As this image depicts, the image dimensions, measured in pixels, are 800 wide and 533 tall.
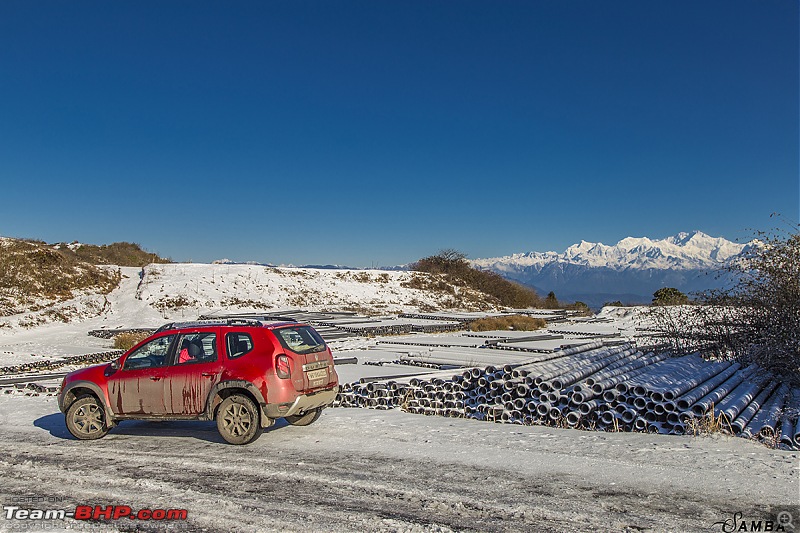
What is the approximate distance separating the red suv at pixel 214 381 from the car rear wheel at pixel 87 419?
1 centimetres

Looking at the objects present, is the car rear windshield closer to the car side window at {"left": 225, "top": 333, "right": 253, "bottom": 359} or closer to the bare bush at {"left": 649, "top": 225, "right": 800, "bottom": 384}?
the car side window at {"left": 225, "top": 333, "right": 253, "bottom": 359}

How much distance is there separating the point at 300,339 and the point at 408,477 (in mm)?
2820

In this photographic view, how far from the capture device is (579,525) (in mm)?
5145

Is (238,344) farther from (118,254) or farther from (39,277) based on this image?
(118,254)

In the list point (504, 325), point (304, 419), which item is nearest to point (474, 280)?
point (504, 325)

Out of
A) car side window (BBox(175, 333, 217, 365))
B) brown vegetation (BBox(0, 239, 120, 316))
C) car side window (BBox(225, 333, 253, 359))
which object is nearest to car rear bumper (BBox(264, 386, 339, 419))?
car side window (BBox(225, 333, 253, 359))

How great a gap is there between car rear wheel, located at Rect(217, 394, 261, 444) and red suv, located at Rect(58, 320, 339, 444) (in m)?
0.01

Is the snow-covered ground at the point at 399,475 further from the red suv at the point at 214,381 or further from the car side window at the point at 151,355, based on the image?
the car side window at the point at 151,355

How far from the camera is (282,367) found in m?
7.80

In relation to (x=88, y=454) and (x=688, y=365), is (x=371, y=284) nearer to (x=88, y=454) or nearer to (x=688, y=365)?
(x=688, y=365)

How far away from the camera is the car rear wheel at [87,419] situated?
857cm

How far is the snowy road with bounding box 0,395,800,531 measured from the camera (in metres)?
5.36

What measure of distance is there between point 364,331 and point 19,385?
17787mm

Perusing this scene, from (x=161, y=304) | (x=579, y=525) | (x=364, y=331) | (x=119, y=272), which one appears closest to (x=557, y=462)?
(x=579, y=525)
